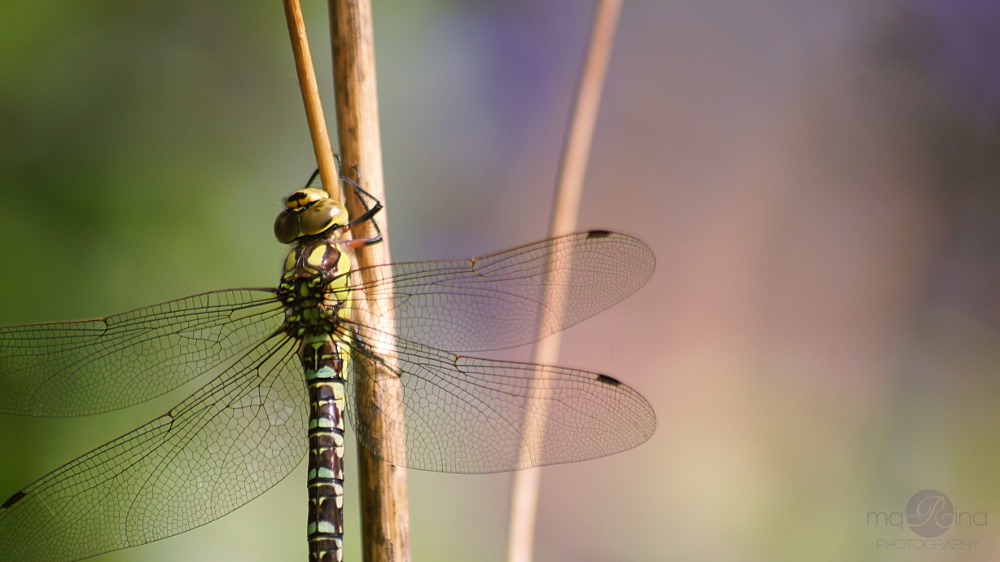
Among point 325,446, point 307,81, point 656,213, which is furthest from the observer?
point 656,213

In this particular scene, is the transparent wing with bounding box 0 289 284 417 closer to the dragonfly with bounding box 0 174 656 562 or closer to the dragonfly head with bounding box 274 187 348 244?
the dragonfly with bounding box 0 174 656 562

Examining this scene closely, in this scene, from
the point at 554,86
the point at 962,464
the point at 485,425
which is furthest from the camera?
the point at 554,86

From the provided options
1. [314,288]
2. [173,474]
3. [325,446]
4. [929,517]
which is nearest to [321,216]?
[314,288]

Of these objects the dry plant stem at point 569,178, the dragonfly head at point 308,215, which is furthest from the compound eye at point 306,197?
the dry plant stem at point 569,178

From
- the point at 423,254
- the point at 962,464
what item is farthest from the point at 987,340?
the point at 423,254

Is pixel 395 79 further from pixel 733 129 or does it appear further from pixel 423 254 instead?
pixel 733 129

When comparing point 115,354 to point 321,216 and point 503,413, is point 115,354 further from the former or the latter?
point 503,413
